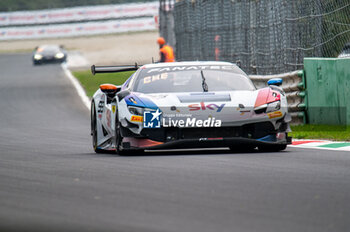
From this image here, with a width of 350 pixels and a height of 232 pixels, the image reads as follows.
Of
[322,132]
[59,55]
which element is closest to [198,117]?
[322,132]

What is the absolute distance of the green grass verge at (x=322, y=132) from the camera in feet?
39.7

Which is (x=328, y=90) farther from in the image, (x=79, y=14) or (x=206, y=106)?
(x=79, y=14)

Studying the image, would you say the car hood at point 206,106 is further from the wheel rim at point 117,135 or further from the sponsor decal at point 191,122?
the wheel rim at point 117,135

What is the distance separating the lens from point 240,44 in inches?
725

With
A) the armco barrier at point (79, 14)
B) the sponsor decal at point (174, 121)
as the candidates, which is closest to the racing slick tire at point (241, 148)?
the sponsor decal at point (174, 121)

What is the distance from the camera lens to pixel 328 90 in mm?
13391

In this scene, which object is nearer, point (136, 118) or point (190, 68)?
point (136, 118)

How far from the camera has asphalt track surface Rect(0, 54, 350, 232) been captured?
5422mm

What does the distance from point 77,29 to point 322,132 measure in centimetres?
5795

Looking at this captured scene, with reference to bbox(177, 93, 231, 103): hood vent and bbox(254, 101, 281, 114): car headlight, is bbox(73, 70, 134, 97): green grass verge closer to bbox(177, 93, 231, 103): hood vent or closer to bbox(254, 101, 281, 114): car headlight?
bbox(177, 93, 231, 103): hood vent

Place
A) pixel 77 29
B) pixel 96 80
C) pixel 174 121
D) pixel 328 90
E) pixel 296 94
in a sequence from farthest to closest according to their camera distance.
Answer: pixel 77 29
pixel 96 80
pixel 296 94
pixel 328 90
pixel 174 121

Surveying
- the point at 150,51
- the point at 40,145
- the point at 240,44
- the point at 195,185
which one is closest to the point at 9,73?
the point at 150,51

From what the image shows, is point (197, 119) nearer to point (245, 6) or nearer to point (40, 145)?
point (40, 145)

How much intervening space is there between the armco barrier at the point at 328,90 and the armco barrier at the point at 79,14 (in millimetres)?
53861
